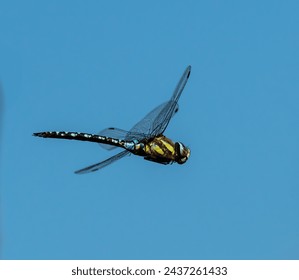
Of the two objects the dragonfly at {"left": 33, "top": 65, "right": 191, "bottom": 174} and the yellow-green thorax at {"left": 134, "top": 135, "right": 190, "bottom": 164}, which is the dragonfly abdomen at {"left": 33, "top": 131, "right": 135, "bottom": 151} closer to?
the dragonfly at {"left": 33, "top": 65, "right": 191, "bottom": 174}

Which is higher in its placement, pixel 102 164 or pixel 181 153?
pixel 181 153

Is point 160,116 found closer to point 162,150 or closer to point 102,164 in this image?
point 162,150

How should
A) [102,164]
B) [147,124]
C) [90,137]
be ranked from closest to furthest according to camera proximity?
[102,164]
[147,124]
[90,137]

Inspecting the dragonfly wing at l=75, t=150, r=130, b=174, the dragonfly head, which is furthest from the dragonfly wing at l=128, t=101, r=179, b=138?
the dragonfly head

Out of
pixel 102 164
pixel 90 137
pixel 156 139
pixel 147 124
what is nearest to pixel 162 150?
pixel 156 139

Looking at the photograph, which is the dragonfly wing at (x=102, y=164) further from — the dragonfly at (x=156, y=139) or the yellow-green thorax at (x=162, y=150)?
the yellow-green thorax at (x=162, y=150)
